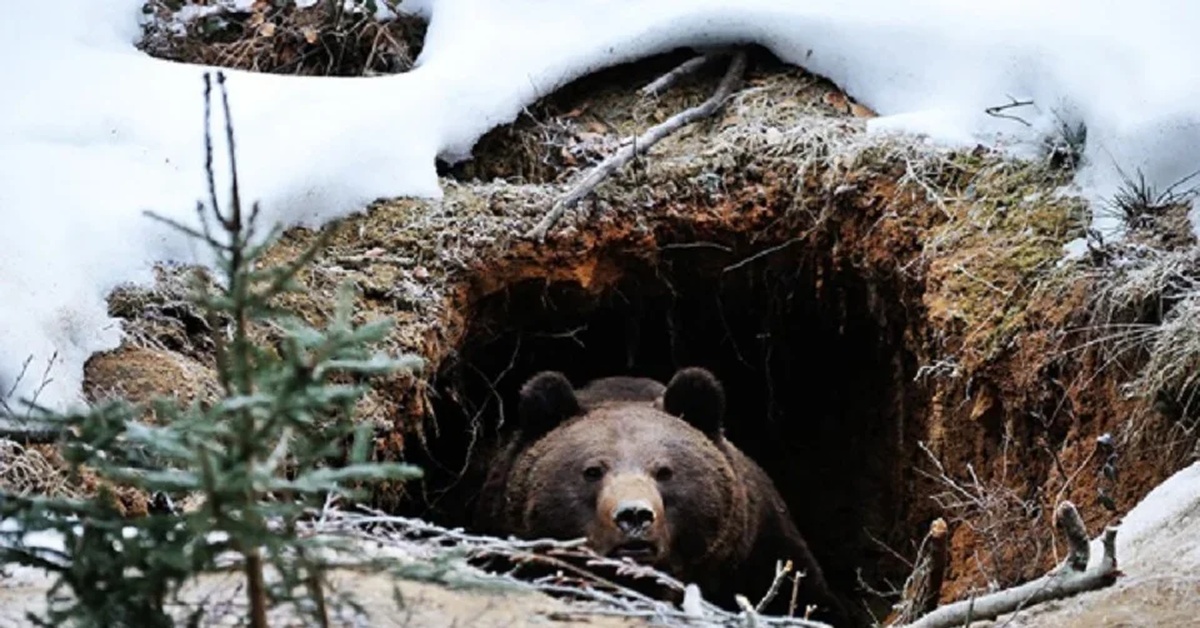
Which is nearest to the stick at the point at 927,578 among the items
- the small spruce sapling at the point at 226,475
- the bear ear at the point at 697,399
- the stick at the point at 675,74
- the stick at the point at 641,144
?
the bear ear at the point at 697,399

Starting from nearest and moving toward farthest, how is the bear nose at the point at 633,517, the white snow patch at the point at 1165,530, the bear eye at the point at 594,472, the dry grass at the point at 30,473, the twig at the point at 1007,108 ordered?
the white snow patch at the point at 1165,530, the dry grass at the point at 30,473, the bear nose at the point at 633,517, the bear eye at the point at 594,472, the twig at the point at 1007,108

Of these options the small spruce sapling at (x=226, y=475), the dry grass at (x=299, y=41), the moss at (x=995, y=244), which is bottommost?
the small spruce sapling at (x=226, y=475)

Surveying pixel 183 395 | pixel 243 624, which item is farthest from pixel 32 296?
pixel 243 624

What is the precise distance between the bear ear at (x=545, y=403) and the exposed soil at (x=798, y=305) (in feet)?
1.17

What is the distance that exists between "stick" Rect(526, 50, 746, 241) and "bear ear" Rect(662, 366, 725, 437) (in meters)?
0.94

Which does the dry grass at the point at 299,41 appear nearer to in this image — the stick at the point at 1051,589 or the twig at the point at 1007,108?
the twig at the point at 1007,108

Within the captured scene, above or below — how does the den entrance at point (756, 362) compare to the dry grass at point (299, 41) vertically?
below

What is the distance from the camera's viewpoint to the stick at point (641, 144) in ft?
27.2

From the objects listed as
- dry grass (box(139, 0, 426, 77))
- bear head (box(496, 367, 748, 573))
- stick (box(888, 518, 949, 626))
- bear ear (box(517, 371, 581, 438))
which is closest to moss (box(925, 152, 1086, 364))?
stick (box(888, 518, 949, 626))

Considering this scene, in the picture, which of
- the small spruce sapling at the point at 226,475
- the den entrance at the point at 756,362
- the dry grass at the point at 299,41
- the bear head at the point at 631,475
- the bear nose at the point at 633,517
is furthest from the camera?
the dry grass at the point at 299,41

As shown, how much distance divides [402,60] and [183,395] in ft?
8.90

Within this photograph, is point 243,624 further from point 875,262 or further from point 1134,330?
point 875,262

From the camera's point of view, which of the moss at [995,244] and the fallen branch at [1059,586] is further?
the moss at [995,244]

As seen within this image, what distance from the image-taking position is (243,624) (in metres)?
3.54
